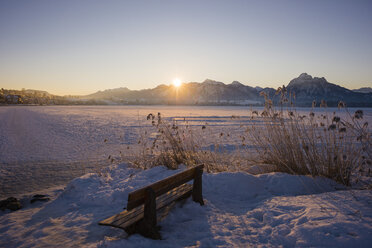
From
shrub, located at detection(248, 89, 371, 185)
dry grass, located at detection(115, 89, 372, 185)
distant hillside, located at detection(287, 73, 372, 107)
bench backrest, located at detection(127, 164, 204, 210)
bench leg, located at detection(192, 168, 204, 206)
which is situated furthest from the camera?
distant hillside, located at detection(287, 73, 372, 107)

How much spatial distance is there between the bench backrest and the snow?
0.52 metres

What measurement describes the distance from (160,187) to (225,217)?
1267 millimetres

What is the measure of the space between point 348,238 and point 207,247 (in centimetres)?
156

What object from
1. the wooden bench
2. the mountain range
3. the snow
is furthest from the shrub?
the mountain range

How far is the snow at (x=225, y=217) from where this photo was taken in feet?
9.18

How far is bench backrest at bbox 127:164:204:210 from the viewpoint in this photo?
270 cm

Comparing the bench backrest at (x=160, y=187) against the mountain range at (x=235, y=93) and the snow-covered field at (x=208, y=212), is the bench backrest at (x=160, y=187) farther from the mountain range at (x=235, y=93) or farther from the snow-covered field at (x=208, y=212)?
the mountain range at (x=235, y=93)

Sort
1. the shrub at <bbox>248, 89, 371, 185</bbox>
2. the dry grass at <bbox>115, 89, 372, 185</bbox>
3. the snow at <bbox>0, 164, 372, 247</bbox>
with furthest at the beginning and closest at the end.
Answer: the shrub at <bbox>248, 89, 371, 185</bbox>
the dry grass at <bbox>115, 89, 372, 185</bbox>
the snow at <bbox>0, 164, 372, 247</bbox>

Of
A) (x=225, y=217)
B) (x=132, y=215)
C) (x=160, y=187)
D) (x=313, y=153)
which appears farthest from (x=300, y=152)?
(x=132, y=215)

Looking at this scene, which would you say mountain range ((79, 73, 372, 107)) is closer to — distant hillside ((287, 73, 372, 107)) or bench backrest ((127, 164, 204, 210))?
distant hillside ((287, 73, 372, 107))

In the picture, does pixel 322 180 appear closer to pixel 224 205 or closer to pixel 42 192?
pixel 224 205

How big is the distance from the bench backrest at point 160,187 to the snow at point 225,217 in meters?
0.52

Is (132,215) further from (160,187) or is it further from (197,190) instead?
(197,190)

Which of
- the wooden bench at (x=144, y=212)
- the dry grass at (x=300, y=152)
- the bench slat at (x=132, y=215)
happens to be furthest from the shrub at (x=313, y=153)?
the wooden bench at (x=144, y=212)
